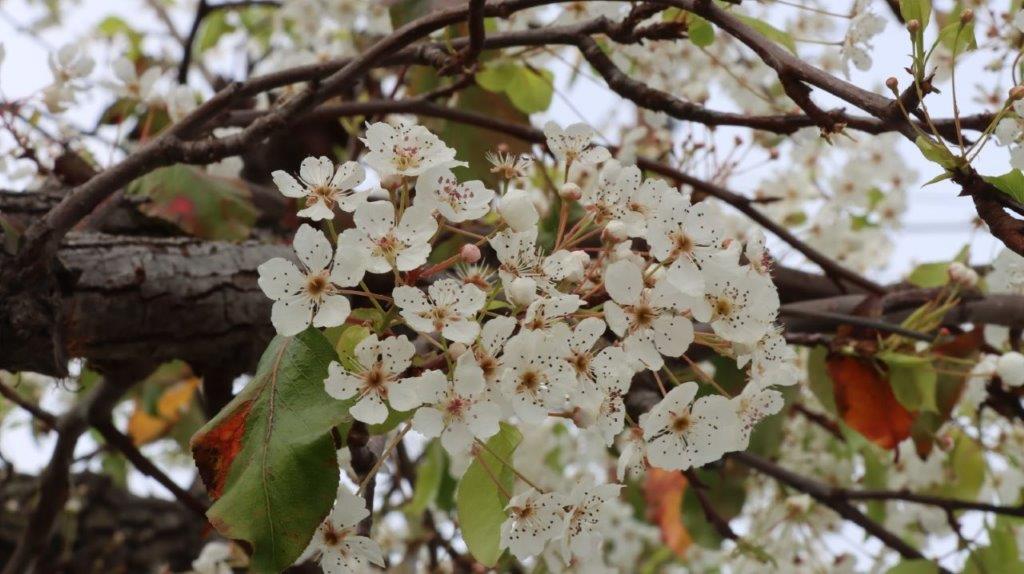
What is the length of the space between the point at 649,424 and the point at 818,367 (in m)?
0.73

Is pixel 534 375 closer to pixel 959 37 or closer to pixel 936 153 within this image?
pixel 936 153

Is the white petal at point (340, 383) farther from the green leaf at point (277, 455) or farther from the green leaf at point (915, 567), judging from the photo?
the green leaf at point (915, 567)

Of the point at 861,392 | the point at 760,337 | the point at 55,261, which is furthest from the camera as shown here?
the point at 861,392

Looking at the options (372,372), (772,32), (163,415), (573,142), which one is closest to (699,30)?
(772,32)

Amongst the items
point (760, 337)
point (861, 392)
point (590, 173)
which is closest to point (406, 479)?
point (590, 173)

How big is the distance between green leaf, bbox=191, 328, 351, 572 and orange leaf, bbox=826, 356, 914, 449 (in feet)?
2.81

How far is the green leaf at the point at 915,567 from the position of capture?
59.4 inches

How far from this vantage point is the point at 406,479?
249 cm

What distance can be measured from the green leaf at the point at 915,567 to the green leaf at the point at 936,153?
2.80ft

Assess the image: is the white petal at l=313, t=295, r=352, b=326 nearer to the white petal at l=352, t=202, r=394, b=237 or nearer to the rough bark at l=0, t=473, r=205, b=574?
the white petal at l=352, t=202, r=394, b=237

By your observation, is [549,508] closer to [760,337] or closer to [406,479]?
[760,337]

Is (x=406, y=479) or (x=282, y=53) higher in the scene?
(x=282, y=53)

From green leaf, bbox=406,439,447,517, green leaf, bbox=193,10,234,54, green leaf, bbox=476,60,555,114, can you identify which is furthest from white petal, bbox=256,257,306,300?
green leaf, bbox=193,10,234,54

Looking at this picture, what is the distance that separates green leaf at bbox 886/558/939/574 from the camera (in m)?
1.51
